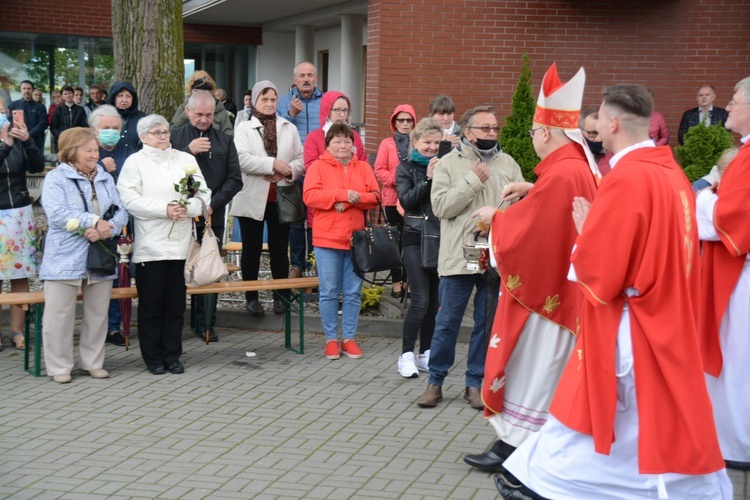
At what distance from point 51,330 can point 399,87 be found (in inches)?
262

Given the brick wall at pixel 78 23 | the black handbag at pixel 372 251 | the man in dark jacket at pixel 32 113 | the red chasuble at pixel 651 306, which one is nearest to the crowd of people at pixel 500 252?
the red chasuble at pixel 651 306

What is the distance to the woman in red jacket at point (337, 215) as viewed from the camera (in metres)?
8.03

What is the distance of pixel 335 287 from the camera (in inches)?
322

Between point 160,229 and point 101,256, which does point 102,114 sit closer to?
point 160,229

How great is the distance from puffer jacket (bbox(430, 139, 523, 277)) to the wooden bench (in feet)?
7.07

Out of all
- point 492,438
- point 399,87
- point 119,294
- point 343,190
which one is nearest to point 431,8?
point 399,87

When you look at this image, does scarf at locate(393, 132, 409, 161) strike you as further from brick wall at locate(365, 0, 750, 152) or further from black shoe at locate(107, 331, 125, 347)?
brick wall at locate(365, 0, 750, 152)

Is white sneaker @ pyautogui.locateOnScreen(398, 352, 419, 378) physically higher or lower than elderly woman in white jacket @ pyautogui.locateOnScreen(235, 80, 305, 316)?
lower

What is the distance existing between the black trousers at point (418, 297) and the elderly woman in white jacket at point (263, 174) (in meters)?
2.04

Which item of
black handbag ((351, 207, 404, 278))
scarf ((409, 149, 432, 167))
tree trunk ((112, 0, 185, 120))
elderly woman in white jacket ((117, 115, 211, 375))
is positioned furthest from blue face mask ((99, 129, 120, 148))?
scarf ((409, 149, 432, 167))

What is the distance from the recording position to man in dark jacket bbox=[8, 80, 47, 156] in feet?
69.5

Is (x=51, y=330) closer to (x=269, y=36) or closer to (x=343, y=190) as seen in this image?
(x=343, y=190)

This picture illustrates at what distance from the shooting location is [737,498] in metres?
5.29

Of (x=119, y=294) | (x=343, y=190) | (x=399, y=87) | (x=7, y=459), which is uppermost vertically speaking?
(x=399, y=87)
